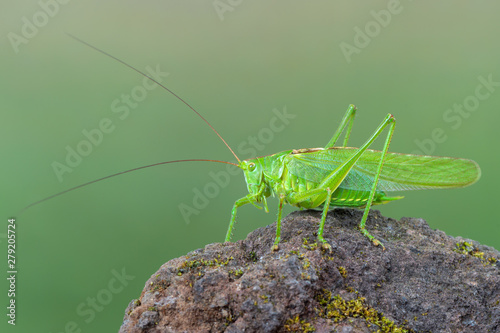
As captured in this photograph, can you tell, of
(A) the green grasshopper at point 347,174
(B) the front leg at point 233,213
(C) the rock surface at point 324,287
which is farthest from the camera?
(B) the front leg at point 233,213

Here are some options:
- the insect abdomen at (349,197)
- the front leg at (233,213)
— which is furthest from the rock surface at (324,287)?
the front leg at (233,213)

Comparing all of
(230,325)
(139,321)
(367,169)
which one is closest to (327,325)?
(230,325)

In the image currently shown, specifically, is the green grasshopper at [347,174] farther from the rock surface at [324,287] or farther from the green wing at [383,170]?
the rock surface at [324,287]

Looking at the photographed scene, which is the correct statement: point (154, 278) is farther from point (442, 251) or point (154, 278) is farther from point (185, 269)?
point (442, 251)

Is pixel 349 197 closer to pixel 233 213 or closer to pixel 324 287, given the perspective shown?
pixel 233 213

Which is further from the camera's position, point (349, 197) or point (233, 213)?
point (233, 213)

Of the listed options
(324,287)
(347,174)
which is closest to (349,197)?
(347,174)
